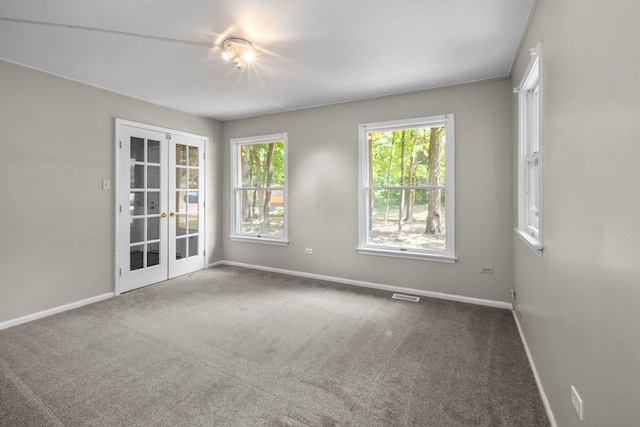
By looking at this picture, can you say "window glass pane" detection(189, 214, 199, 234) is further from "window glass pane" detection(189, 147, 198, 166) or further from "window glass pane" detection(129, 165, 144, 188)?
"window glass pane" detection(129, 165, 144, 188)

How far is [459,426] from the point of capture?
177 cm

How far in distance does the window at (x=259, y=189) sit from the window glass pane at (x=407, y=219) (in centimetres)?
149

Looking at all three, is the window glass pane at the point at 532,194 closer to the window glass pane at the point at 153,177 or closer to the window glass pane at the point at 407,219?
the window glass pane at the point at 407,219

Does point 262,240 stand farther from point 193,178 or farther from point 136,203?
point 136,203

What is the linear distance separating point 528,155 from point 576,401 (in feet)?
6.63

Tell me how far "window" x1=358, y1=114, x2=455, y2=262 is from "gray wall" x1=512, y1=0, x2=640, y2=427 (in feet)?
6.35

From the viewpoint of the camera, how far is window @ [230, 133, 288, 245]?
520 centimetres

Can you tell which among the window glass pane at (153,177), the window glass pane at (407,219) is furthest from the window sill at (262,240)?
the window glass pane at (153,177)

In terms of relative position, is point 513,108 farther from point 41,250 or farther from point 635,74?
point 41,250

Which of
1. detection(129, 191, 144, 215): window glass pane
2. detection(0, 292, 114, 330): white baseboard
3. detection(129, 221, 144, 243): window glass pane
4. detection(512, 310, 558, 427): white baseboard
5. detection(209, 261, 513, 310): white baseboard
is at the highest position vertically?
detection(129, 191, 144, 215): window glass pane

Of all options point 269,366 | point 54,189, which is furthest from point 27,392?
point 54,189

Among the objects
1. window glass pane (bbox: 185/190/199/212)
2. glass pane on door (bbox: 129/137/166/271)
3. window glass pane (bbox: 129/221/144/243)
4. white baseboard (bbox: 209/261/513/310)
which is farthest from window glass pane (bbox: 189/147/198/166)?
white baseboard (bbox: 209/261/513/310)

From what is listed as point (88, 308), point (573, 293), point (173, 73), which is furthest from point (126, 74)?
point (573, 293)

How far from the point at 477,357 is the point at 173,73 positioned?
156 inches
